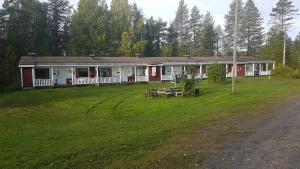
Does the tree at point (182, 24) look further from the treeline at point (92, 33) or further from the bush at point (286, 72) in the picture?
the bush at point (286, 72)

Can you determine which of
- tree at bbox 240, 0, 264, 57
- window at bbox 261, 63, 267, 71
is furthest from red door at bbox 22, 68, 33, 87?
tree at bbox 240, 0, 264, 57

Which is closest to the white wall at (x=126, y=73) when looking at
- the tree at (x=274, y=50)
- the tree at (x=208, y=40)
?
the tree at (x=274, y=50)

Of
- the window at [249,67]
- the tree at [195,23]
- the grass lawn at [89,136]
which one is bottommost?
the grass lawn at [89,136]

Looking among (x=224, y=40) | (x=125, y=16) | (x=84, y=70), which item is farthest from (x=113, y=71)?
(x=224, y=40)

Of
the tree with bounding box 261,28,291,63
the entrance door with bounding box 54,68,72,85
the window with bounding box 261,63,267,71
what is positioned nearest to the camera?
the entrance door with bounding box 54,68,72,85

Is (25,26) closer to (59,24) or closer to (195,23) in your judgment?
(59,24)

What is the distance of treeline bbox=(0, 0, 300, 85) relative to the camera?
53.7 meters

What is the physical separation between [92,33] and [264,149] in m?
52.5

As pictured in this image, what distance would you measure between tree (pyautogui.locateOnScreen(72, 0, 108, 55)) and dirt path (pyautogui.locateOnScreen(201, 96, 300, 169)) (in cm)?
4757

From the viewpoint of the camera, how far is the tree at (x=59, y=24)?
199 ft

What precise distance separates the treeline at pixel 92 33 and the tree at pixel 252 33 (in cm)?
25

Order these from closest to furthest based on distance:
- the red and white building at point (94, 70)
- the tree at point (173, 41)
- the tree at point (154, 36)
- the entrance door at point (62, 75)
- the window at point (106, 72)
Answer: the red and white building at point (94, 70), the entrance door at point (62, 75), the window at point (106, 72), the tree at point (154, 36), the tree at point (173, 41)

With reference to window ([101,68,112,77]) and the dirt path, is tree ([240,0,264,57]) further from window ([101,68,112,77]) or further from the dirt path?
the dirt path

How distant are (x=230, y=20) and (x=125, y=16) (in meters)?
37.8
